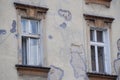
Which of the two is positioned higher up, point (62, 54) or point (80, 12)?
point (80, 12)

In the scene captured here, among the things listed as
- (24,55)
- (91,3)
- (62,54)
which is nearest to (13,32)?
(24,55)

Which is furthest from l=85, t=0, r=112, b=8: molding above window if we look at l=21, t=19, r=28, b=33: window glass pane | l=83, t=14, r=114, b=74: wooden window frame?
l=21, t=19, r=28, b=33: window glass pane

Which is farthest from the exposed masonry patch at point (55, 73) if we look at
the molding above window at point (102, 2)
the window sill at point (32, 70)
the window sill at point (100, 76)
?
the molding above window at point (102, 2)

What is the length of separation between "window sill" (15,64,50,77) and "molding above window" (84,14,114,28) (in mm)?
2600

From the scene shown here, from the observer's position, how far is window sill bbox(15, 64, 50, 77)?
15.4m

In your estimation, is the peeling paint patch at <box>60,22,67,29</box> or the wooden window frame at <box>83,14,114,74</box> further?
the wooden window frame at <box>83,14,114,74</box>

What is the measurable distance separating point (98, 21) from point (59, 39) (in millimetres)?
1785

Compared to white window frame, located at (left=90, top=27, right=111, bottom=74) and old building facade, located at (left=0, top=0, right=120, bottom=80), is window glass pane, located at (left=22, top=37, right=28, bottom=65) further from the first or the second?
white window frame, located at (left=90, top=27, right=111, bottom=74)

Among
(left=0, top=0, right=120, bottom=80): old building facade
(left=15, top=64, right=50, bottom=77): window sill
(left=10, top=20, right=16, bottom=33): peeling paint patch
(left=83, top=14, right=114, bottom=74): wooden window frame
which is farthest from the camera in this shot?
(left=83, top=14, right=114, bottom=74): wooden window frame

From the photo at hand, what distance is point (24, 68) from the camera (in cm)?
1548

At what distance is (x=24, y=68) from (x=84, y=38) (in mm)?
2720

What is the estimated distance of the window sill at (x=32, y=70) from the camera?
50.6ft

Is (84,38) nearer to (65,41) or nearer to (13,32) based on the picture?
(65,41)

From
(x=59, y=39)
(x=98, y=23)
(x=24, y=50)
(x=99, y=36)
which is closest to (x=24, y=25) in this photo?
(x=24, y=50)
